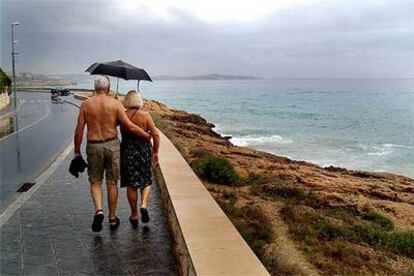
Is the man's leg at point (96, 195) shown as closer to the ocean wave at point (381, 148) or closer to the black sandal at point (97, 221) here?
the black sandal at point (97, 221)

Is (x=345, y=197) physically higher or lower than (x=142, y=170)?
lower

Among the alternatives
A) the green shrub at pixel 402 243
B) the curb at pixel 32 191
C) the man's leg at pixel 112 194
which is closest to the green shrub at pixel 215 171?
the curb at pixel 32 191

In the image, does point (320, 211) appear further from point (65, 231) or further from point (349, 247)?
point (65, 231)

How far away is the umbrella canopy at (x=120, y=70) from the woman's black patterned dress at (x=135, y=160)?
1956 mm

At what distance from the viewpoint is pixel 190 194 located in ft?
21.8

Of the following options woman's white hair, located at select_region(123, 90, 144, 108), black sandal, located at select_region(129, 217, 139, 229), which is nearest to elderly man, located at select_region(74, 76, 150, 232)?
woman's white hair, located at select_region(123, 90, 144, 108)

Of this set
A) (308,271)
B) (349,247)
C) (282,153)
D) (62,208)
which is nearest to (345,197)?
(349,247)

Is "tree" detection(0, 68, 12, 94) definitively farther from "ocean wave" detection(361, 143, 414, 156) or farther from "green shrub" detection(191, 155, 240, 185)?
"green shrub" detection(191, 155, 240, 185)

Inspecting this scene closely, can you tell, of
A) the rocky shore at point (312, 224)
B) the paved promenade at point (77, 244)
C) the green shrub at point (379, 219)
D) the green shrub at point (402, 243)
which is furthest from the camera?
the green shrub at point (379, 219)

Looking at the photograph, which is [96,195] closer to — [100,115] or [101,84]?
[100,115]

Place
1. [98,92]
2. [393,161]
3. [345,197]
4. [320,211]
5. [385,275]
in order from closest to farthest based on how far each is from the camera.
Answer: [98,92]
[385,275]
[320,211]
[345,197]
[393,161]

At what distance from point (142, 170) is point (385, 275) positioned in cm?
392

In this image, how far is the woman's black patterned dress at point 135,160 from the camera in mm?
6055

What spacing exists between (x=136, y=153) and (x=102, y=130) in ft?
1.70
